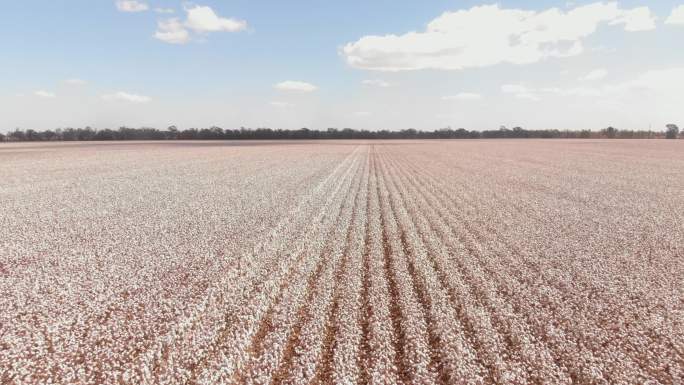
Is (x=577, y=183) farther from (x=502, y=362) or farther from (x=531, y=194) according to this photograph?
(x=502, y=362)

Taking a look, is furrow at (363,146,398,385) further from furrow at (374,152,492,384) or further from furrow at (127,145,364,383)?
furrow at (127,145,364,383)

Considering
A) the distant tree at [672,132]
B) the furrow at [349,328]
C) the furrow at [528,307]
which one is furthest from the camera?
the distant tree at [672,132]

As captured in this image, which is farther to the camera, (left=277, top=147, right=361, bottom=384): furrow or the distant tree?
the distant tree

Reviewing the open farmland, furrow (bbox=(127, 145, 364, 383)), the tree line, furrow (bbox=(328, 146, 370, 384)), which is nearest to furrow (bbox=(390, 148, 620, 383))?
the open farmland

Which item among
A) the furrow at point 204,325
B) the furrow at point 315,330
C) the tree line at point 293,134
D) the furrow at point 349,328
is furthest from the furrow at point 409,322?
the tree line at point 293,134

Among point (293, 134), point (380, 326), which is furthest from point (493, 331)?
point (293, 134)

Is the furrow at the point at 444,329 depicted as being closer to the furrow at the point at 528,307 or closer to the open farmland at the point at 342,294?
the open farmland at the point at 342,294

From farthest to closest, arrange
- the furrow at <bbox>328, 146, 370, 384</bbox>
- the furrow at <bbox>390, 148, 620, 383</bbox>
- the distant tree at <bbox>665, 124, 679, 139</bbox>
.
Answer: the distant tree at <bbox>665, 124, 679, 139</bbox> → the furrow at <bbox>390, 148, 620, 383</bbox> → the furrow at <bbox>328, 146, 370, 384</bbox>

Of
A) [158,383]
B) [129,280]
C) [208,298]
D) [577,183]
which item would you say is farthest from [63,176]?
[577,183]

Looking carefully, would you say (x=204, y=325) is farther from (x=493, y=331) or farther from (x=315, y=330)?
(x=493, y=331)
